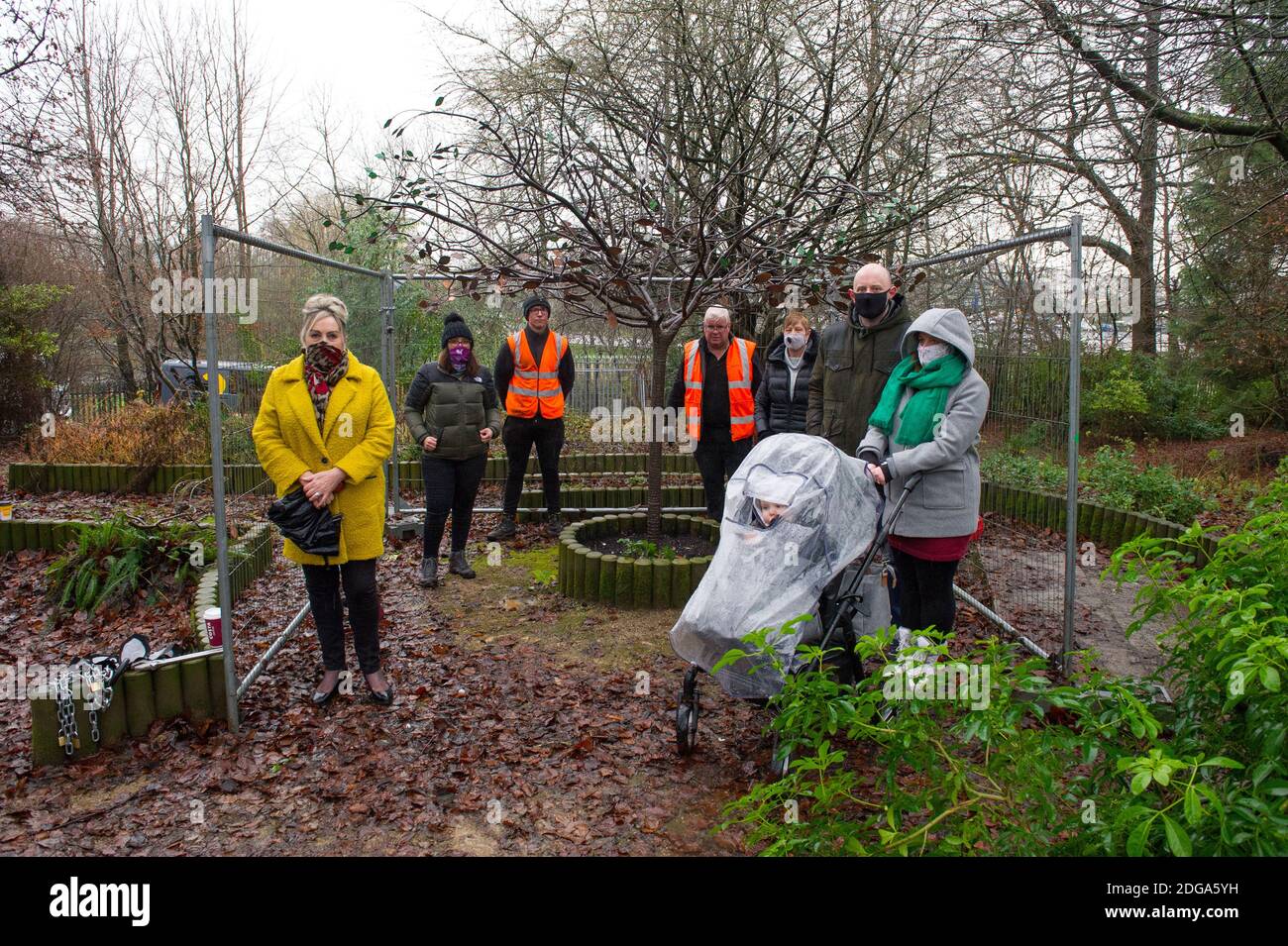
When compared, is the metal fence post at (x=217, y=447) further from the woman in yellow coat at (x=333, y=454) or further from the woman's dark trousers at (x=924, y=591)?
the woman's dark trousers at (x=924, y=591)

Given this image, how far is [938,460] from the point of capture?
146 inches

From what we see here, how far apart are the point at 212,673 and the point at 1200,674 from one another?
13.0 ft

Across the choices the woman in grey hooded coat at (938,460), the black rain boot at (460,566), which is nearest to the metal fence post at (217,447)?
the black rain boot at (460,566)

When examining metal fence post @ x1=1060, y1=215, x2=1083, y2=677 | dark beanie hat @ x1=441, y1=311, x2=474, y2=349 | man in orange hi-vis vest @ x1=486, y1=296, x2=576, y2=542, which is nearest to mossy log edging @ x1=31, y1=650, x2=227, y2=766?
dark beanie hat @ x1=441, y1=311, x2=474, y2=349

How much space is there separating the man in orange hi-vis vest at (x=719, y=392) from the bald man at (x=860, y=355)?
1.24 m

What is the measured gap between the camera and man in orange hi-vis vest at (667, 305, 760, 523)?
6473 millimetres

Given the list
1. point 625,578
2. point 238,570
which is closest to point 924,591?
point 625,578

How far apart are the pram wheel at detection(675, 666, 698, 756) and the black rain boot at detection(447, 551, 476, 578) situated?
3.14 metres

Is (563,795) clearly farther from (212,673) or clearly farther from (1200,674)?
(1200,674)

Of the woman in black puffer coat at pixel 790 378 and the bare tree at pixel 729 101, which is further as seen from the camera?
the bare tree at pixel 729 101

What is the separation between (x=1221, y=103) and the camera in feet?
25.5

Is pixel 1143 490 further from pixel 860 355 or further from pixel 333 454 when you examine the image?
pixel 333 454

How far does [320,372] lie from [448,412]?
2.11 meters

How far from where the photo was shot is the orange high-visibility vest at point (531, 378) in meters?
7.15
